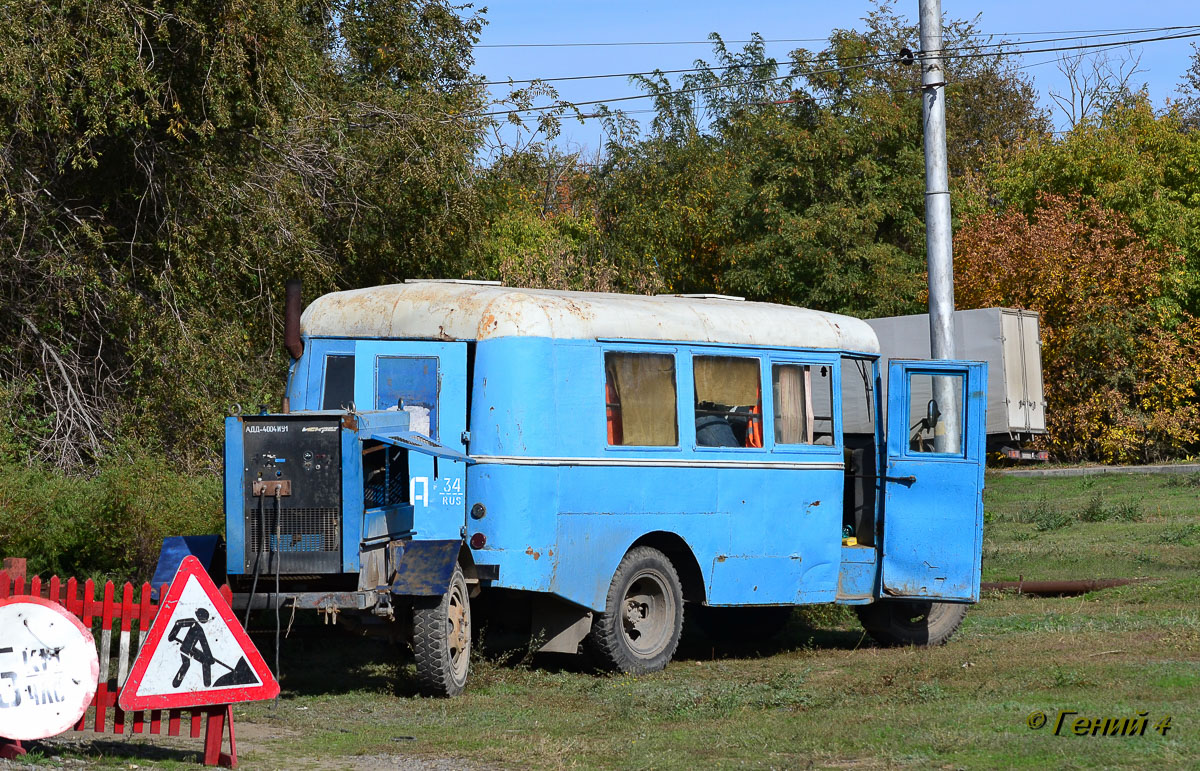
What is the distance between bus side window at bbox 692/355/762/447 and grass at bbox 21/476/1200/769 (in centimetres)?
198

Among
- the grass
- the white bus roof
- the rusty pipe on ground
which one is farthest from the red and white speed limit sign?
the rusty pipe on ground

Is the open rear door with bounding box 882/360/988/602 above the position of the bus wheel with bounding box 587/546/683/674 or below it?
above

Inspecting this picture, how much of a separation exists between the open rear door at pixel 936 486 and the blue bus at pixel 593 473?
2 cm

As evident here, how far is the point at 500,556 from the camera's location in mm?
10844

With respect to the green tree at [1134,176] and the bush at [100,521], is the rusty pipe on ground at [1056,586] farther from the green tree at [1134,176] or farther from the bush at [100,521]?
the green tree at [1134,176]

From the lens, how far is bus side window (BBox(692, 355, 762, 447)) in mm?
12359

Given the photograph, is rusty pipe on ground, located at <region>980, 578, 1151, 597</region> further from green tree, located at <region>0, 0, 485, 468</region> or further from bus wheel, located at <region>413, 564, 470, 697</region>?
green tree, located at <region>0, 0, 485, 468</region>

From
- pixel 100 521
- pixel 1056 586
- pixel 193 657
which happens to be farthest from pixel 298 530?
pixel 1056 586

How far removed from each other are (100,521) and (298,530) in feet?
17.4

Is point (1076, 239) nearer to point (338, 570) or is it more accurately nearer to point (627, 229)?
point (627, 229)

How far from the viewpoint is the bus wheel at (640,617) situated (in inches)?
456

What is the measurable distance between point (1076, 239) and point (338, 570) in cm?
3316

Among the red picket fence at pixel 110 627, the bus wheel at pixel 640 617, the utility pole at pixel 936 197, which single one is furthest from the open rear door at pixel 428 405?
the utility pole at pixel 936 197

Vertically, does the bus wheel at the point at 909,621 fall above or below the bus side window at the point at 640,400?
below
